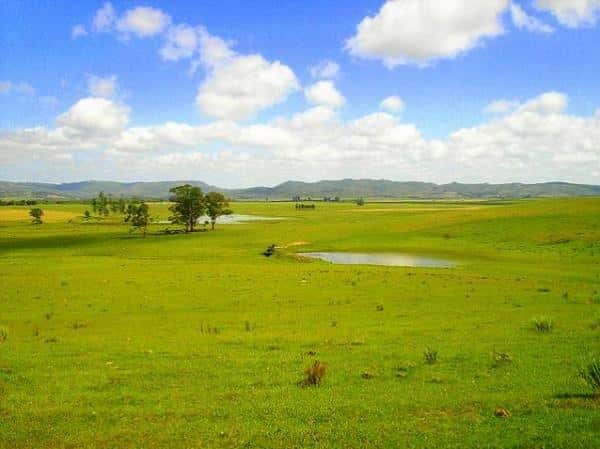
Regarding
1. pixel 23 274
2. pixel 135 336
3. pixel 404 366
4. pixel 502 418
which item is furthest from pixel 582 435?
pixel 23 274

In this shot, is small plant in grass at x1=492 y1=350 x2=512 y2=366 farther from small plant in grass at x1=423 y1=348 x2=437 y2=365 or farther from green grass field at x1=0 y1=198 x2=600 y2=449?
small plant in grass at x1=423 y1=348 x2=437 y2=365

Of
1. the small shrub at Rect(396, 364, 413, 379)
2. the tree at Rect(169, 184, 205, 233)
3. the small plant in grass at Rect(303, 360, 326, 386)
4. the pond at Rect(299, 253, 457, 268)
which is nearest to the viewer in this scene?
the small plant in grass at Rect(303, 360, 326, 386)

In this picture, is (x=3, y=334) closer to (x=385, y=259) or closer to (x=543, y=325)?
(x=543, y=325)

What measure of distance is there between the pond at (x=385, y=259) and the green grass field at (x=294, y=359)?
1353 centimetres

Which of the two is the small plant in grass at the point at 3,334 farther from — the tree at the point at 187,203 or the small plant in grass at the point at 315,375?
the tree at the point at 187,203

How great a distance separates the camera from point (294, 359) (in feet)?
63.4

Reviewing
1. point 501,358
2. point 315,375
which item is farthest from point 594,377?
point 315,375

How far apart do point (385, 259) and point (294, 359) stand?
52.5 metres

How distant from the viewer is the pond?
208 feet

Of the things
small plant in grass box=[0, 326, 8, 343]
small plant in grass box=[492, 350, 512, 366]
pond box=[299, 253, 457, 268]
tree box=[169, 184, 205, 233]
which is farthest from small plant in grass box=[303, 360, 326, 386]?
tree box=[169, 184, 205, 233]

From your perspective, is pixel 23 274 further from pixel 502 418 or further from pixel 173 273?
pixel 502 418

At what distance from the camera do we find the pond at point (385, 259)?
208 feet

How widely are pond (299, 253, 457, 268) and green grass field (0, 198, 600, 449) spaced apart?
13.5 metres

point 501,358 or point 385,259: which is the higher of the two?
point 501,358
